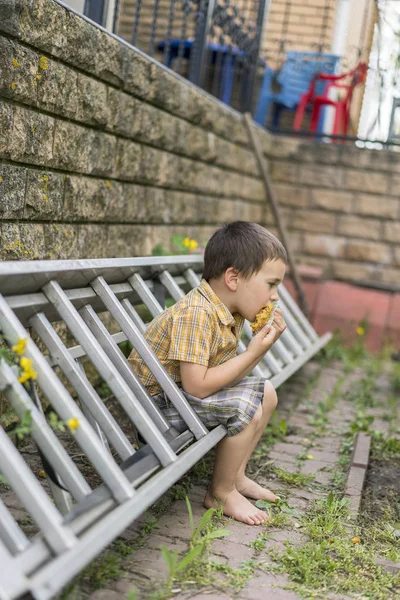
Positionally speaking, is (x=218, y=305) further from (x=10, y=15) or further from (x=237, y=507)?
(x=10, y=15)

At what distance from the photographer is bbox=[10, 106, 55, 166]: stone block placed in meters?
3.08

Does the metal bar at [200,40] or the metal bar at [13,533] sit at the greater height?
the metal bar at [200,40]

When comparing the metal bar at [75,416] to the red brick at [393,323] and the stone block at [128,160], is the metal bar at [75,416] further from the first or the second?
the red brick at [393,323]

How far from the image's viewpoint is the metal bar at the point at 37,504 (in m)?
1.70

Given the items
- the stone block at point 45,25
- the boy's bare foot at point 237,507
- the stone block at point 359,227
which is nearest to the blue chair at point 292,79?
the stone block at point 359,227

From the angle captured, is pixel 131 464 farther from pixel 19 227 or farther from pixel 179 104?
pixel 179 104

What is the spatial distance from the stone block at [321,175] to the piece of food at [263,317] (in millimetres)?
5188

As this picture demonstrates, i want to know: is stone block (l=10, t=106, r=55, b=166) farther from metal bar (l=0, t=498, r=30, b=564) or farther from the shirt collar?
metal bar (l=0, t=498, r=30, b=564)

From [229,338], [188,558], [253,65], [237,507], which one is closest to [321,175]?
[253,65]

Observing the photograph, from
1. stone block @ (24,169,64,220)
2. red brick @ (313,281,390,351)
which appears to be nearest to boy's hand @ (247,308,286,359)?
stone block @ (24,169,64,220)

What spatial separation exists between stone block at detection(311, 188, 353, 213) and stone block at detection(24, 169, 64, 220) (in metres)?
4.66

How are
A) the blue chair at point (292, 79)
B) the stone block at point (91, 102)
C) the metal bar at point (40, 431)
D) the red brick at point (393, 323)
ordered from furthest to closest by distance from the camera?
the blue chair at point (292, 79) < the red brick at point (393, 323) < the stone block at point (91, 102) < the metal bar at point (40, 431)

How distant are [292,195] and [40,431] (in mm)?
6284

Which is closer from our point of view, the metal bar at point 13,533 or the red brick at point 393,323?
the metal bar at point 13,533
